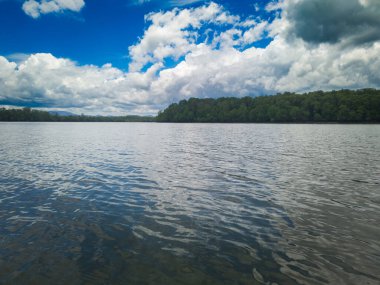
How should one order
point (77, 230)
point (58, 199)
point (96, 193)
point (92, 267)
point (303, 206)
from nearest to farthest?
point (92, 267) < point (77, 230) < point (303, 206) < point (58, 199) < point (96, 193)

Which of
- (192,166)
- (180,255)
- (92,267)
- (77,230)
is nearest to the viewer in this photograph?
(92,267)

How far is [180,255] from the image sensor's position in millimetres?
8867

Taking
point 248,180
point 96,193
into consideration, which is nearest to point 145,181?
point 96,193

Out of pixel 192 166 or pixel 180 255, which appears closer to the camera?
pixel 180 255

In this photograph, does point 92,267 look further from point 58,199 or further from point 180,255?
point 58,199

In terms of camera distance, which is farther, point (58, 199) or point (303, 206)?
point (58, 199)

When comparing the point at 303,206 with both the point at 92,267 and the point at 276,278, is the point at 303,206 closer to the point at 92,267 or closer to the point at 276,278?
→ the point at 276,278

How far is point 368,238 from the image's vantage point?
10.2 meters

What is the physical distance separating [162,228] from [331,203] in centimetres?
978

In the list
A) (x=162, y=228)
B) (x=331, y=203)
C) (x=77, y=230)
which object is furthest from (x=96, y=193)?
(x=331, y=203)

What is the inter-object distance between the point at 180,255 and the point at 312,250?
471 centimetres

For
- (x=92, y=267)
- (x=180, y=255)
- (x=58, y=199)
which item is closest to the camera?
(x=92, y=267)

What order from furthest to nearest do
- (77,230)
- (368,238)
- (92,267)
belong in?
(77,230)
(368,238)
(92,267)

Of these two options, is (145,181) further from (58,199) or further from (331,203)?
(331,203)
